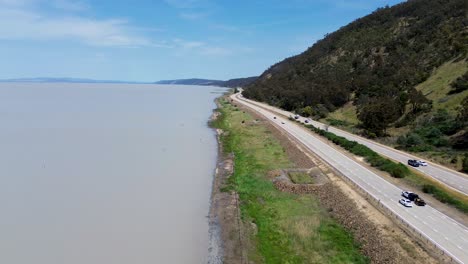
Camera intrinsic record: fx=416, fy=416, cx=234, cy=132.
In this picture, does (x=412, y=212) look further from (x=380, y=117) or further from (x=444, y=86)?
(x=444, y=86)

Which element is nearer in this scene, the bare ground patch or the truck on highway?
the bare ground patch

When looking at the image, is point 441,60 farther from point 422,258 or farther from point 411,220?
point 422,258

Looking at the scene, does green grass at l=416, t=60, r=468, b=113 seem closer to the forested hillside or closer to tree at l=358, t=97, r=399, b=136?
the forested hillside

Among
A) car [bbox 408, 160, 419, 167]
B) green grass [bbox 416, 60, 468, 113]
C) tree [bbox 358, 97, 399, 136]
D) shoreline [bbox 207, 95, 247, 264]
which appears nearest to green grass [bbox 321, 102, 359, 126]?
green grass [bbox 416, 60, 468, 113]

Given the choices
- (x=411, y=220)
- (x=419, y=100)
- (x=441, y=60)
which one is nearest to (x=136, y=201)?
(x=411, y=220)

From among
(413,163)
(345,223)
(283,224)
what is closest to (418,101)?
(413,163)
